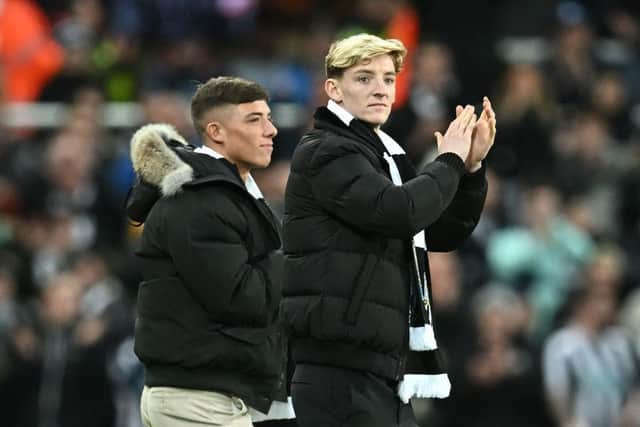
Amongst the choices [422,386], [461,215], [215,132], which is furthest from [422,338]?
[215,132]

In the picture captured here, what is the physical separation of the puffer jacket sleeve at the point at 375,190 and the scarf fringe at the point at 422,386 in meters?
0.53

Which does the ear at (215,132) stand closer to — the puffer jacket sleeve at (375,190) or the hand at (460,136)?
the puffer jacket sleeve at (375,190)

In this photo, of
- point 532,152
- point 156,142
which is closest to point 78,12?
point 532,152

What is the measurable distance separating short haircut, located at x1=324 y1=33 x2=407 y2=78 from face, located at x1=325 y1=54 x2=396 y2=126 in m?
0.02

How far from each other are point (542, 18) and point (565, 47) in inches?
29.4

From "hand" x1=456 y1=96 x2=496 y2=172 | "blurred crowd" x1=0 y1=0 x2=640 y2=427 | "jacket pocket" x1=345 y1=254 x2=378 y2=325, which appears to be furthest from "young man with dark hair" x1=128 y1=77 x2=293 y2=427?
"blurred crowd" x1=0 y1=0 x2=640 y2=427

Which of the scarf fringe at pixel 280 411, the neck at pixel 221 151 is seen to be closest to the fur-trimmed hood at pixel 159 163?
the neck at pixel 221 151

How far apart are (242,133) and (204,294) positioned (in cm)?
64

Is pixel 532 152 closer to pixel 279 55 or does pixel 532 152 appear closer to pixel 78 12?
pixel 279 55

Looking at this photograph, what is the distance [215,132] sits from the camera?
19.9 feet

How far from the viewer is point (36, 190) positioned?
13266 mm

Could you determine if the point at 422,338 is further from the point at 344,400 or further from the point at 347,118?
the point at 347,118

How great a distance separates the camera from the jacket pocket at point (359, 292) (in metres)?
5.80

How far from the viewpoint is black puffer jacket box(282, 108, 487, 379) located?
5773 millimetres
